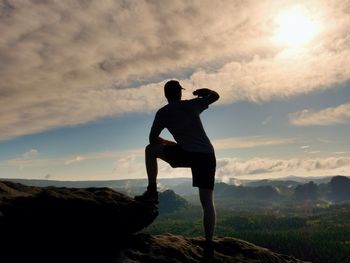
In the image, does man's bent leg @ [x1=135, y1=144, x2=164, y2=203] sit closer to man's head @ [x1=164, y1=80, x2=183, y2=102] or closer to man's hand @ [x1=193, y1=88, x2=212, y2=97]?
man's head @ [x1=164, y1=80, x2=183, y2=102]

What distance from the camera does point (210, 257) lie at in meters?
14.5

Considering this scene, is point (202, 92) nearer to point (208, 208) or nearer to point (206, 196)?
point (206, 196)

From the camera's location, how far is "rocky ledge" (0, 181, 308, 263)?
11492mm

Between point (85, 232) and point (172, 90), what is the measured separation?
226 inches

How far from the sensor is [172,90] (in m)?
12.9

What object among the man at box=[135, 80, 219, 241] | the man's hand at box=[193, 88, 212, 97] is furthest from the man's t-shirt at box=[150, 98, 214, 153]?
the man's hand at box=[193, 88, 212, 97]

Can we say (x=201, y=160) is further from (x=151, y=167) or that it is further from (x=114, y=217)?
(x=114, y=217)

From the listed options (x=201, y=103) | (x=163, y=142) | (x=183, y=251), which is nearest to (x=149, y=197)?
(x=183, y=251)

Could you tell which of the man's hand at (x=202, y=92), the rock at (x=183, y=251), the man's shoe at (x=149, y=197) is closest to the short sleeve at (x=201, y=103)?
the man's hand at (x=202, y=92)

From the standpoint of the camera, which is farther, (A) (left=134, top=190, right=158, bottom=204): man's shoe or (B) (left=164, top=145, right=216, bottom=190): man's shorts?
(A) (left=134, top=190, right=158, bottom=204): man's shoe

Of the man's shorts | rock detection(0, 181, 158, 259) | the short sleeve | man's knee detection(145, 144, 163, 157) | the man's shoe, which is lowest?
rock detection(0, 181, 158, 259)

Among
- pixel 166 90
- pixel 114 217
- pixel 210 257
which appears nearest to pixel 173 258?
pixel 210 257

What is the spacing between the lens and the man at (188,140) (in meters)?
12.6

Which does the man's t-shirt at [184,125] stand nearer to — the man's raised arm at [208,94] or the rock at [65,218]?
the man's raised arm at [208,94]
